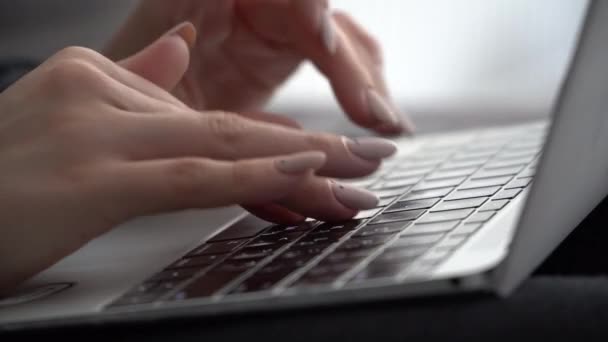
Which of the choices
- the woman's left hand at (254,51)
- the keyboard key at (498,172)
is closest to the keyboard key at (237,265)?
the keyboard key at (498,172)

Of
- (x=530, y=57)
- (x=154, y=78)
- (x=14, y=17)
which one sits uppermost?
(x=14, y=17)

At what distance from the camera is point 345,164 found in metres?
0.50

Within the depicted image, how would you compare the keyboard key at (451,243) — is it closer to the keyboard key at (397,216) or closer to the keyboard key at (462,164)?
the keyboard key at (397,216)

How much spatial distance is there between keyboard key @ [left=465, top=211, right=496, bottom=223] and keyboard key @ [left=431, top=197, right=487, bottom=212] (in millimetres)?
27

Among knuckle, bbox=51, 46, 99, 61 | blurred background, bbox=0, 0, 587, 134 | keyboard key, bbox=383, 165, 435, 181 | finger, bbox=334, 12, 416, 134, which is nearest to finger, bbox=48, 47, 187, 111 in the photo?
knuckle, bbox=51, 46, 99, 61

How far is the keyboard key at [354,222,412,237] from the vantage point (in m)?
0.44

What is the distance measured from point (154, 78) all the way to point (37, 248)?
0.15m

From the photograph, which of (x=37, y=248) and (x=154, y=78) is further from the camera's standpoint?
(x=154, y=78)

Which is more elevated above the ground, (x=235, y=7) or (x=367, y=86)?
(x=235, y=7)

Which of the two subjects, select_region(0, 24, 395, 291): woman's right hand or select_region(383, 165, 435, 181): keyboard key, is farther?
select_region(383, 165, 435, 181): keyboard key

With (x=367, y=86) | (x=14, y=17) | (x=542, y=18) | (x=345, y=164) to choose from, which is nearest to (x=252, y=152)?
(x=345, y=164)

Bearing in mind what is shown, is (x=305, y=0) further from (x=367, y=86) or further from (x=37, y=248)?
(x=37, y=248)

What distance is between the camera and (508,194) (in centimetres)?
50

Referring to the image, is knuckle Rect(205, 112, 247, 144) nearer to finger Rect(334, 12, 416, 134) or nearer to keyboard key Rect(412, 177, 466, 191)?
keyboard key Rect(412, 177, 466, 191)
